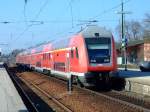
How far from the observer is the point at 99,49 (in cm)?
2522

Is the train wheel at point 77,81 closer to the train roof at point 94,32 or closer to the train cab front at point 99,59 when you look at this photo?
the train cab front at point 99,59

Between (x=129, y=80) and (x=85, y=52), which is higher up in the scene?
(x=85, y=52)

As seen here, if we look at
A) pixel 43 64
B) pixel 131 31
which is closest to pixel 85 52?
pixel 43 64

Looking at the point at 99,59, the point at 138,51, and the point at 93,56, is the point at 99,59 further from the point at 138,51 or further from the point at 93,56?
the point at 138,51

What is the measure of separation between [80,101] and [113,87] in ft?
23.5

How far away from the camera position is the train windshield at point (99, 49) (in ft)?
82.3

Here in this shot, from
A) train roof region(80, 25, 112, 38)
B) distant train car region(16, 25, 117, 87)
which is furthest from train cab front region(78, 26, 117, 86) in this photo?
train roof region(80, 25, 112, 38)

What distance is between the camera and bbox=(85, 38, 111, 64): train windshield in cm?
2509

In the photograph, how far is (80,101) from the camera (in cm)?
2133

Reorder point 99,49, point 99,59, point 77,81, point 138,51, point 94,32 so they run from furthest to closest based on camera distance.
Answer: point 138,51
point 77,81
point 94,32
point 99,49
point 99,59

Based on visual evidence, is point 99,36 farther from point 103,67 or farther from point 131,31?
point 131,31

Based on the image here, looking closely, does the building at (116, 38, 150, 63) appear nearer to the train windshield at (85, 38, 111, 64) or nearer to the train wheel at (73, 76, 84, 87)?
the train wheel at (73, 76, 84, 87)

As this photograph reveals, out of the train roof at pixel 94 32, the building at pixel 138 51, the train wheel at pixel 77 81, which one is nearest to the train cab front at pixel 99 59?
the train roof at pixel 94 32

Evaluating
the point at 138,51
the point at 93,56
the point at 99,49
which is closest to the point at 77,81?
the point at 93,56
